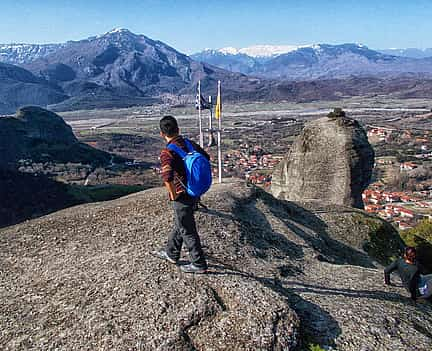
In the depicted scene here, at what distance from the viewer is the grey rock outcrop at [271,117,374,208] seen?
1344 inches

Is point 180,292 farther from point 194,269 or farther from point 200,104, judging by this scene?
point 200,104

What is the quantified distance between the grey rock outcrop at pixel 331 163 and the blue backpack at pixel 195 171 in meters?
24.6

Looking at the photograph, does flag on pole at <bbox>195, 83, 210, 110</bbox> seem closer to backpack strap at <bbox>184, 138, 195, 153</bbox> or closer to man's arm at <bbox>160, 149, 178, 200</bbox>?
backpack strap at <bbox>184, 138, 195, 153</bbox>

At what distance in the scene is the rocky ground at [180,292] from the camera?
10.5 meters

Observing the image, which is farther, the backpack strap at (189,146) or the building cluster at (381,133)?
the building cluster at (381,133)

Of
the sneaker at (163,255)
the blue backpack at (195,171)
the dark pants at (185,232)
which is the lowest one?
the sneaker at (163,255)

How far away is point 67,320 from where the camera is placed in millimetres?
11070

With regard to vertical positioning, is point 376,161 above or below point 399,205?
below

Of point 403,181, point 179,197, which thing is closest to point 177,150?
point 179,197

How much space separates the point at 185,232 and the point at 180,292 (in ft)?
4.96

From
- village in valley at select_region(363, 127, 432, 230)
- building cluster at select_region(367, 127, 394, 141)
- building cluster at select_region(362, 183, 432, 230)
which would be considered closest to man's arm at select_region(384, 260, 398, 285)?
village in valley at select_region(363, 127, 432, 230)

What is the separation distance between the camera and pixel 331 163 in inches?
1369

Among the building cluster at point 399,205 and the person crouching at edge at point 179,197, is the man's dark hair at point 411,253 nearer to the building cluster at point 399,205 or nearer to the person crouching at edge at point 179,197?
the person crouching at edge at point 179,197

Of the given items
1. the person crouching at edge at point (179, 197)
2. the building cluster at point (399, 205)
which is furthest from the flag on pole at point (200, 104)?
the building cluster at point (399, 205)
